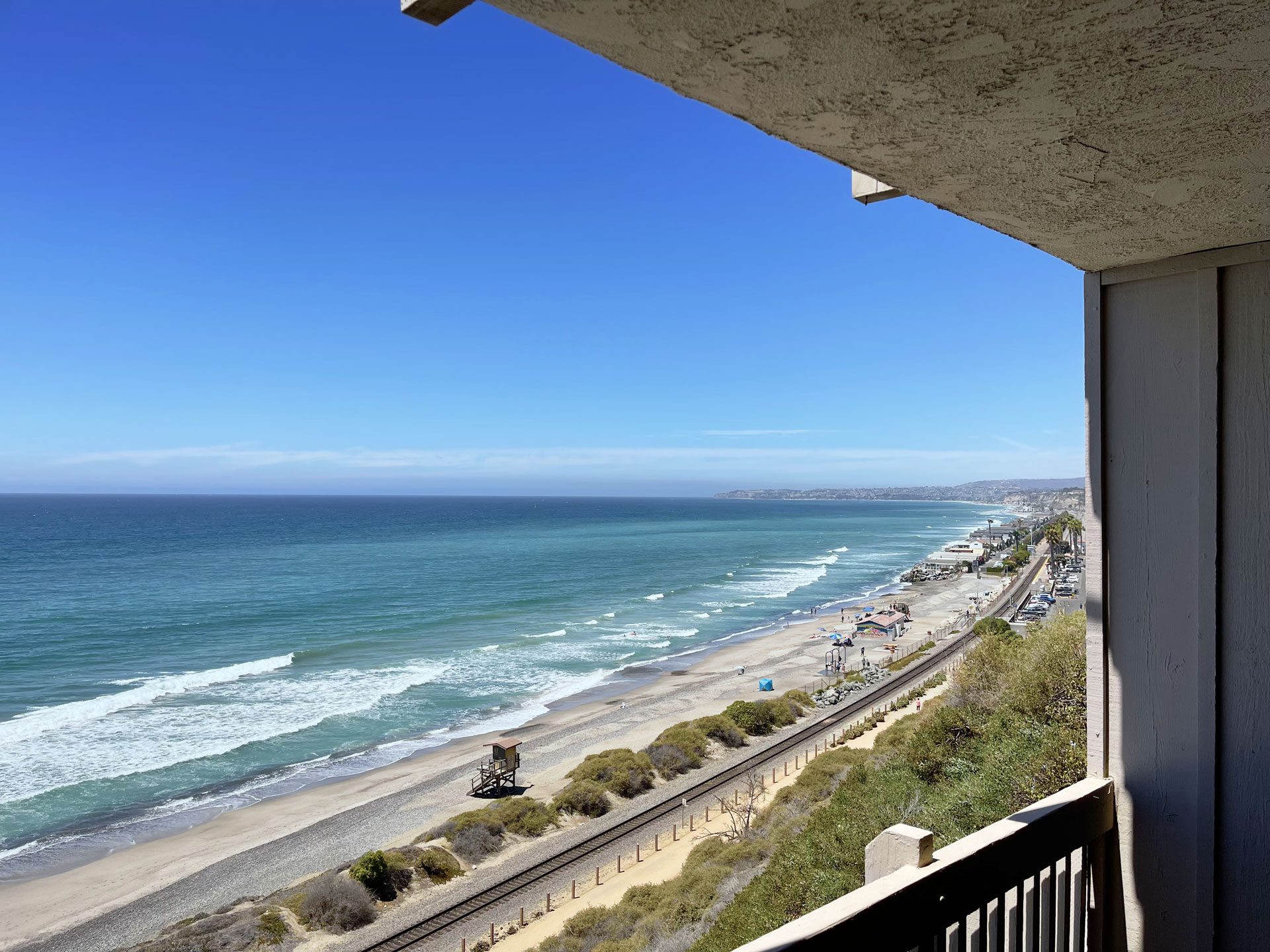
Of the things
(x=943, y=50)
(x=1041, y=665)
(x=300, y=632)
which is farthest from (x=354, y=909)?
(x=300, y=632)

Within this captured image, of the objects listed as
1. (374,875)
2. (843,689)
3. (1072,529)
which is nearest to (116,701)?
(374,875)

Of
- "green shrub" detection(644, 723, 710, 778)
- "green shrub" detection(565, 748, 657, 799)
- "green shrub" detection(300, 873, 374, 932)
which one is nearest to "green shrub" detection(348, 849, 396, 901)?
"green shrub" detection(300, 873, 374, 932)

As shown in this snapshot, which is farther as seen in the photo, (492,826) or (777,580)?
(777,580)

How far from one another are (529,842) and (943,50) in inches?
655

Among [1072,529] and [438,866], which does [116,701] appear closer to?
[438,866]

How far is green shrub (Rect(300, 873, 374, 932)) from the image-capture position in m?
12.3

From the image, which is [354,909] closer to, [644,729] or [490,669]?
[644,729]

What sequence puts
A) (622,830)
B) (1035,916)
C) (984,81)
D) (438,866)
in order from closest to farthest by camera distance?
(984,81)
(1035,916)
(438,866)
(622,830)

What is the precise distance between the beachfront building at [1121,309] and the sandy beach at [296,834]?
15.5 m

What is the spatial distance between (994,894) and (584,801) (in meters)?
17.0

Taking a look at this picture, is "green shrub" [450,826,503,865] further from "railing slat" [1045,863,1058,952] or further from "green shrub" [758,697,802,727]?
"railing slat" [1045,863,1058,952]

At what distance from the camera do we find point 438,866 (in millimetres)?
14227

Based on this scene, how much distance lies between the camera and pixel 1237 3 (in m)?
0.82

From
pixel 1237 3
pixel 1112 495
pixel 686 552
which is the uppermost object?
pixel 1237 3
